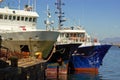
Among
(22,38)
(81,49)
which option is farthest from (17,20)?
(81,49)

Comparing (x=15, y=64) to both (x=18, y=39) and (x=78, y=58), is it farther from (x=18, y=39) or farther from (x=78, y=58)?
(x=78, y=58)

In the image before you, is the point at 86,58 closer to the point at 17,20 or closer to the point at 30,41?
the point at 17,20

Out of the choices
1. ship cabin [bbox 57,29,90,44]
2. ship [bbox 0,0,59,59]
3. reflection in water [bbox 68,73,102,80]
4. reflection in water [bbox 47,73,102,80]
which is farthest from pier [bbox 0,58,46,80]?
ship cabin [bbox 57,29,90,44]

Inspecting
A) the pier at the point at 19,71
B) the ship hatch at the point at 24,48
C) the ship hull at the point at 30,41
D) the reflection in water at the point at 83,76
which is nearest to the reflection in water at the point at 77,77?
the reflection in water at the point at 83,76

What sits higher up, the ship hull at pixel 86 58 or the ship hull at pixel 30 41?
the ship hull at pixel 30 41

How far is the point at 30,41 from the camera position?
30.6 meters

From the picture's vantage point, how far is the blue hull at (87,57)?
41.9m

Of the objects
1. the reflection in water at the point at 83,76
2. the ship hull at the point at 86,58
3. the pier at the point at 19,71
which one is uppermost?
the pier at the point at 19,71

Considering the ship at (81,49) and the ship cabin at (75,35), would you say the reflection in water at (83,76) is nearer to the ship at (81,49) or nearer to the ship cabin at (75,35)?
the ship at (81,49)

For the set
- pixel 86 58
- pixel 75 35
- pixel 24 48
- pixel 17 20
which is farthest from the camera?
pixel 75 35

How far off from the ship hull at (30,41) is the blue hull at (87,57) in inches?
418

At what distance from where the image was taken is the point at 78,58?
138 ft

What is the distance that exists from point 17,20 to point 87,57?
487 inches

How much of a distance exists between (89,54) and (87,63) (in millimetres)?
1360
